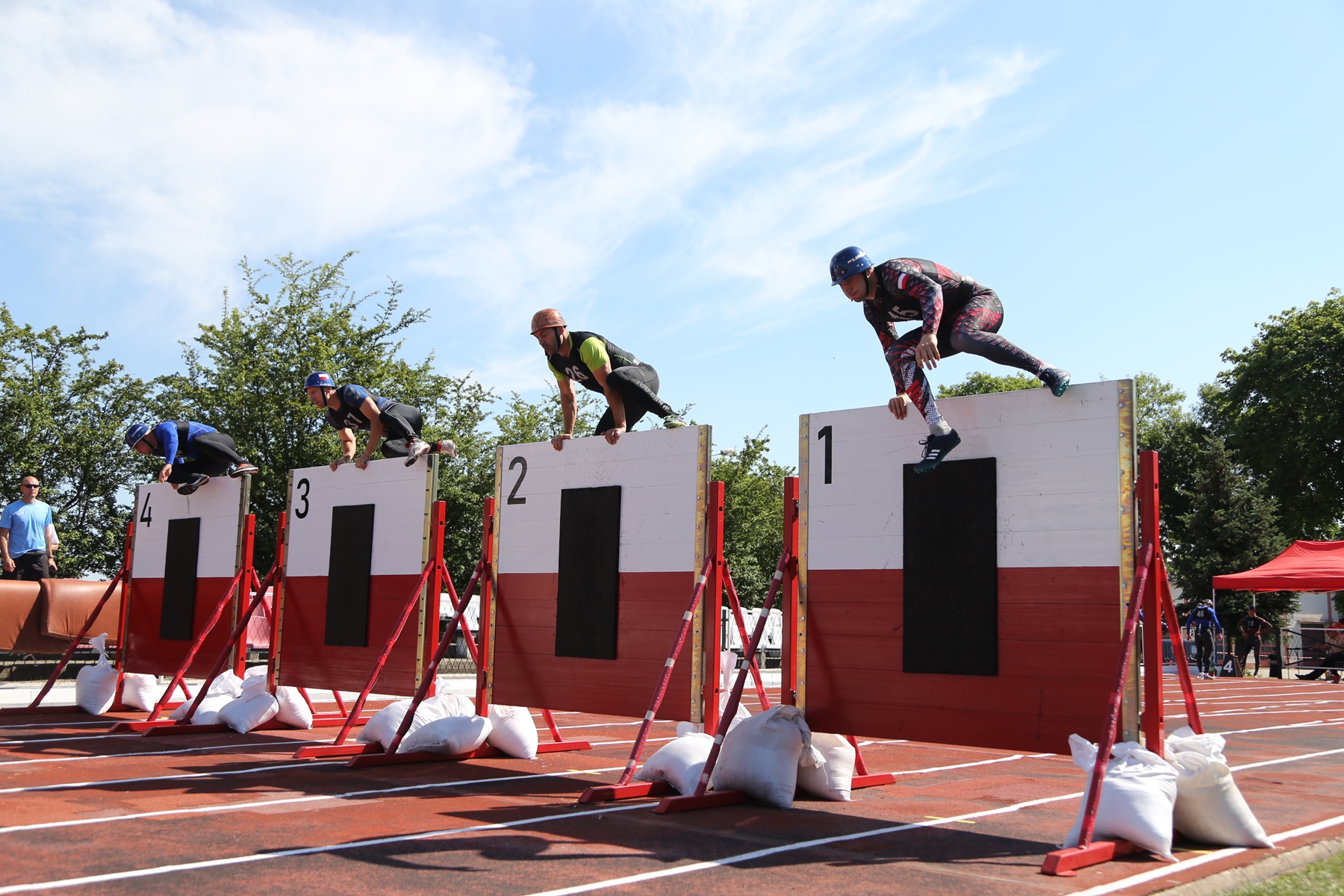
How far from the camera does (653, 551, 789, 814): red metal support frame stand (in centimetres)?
679

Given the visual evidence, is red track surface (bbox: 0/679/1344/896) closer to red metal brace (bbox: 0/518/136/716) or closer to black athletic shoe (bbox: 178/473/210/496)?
red metal brace (bbox: 0/518/136/716)

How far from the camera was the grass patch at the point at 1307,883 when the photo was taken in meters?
4.82

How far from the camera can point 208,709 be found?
1131 cm

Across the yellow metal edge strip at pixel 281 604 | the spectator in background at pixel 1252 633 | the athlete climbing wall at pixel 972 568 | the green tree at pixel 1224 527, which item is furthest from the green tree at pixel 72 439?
the green tree at pixel 1224 527

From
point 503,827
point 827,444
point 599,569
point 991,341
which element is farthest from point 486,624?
point 991,341

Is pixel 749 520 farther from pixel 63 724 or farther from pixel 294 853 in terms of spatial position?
pixel 294 853

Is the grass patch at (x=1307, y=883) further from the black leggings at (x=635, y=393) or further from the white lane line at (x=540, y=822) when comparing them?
the black leggings at (x=635, y=393)

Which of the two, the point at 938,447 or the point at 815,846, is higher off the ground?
the point at 938,447

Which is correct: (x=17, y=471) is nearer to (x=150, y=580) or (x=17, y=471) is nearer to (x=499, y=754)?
(x=150, y=580)

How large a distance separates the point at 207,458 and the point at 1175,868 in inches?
446

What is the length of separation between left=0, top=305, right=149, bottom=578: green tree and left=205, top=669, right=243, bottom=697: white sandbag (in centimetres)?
1350

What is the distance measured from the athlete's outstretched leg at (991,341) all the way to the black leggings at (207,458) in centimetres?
925

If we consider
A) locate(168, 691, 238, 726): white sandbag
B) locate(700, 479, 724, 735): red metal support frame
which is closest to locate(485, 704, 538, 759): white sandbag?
locate(700, 479, 724, 735): red metal support frame

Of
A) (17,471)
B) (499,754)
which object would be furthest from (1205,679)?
(17,471)
